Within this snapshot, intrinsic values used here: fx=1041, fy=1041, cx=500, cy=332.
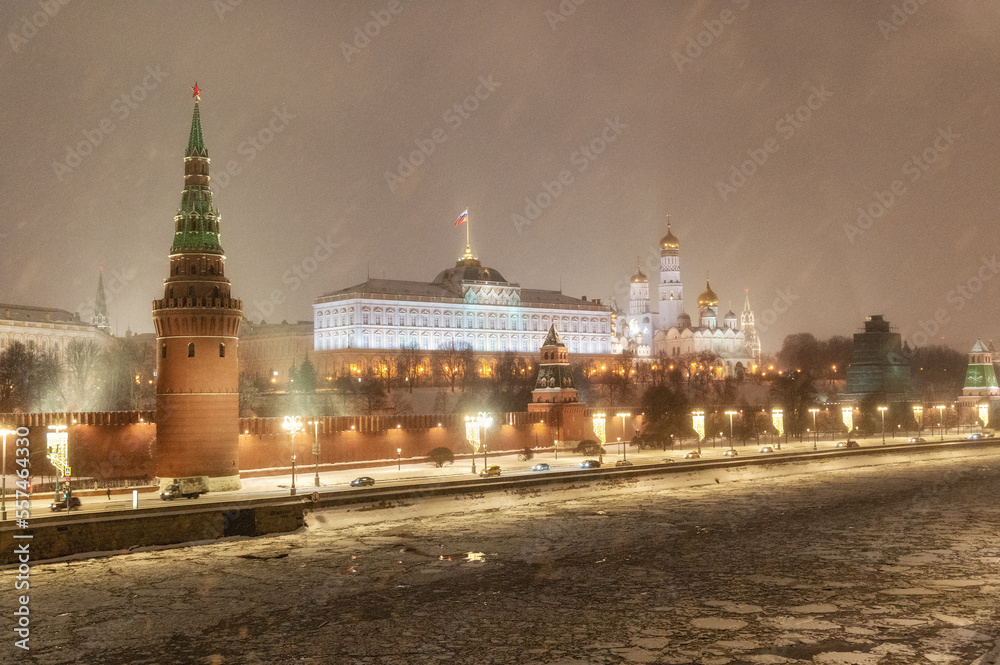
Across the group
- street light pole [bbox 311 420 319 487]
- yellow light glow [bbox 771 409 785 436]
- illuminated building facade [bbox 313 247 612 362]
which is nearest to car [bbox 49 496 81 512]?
street light pole [bbox 311 420 319 487]

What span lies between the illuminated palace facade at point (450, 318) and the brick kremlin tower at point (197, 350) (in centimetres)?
8342

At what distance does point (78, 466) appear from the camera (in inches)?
2213

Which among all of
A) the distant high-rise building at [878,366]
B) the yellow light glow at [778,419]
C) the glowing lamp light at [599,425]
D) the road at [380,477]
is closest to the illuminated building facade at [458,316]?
the distant high-rise building at [878,366]

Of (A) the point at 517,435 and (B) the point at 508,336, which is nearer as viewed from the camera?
(A) the point at 517,435

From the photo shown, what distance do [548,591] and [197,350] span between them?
1203 inches

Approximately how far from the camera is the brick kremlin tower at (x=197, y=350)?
5412cm

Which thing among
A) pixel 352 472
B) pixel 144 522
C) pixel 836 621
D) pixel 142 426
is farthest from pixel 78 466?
pixel 836 621

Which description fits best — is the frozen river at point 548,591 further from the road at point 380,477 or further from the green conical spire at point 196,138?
the green conical spire at point 196,138

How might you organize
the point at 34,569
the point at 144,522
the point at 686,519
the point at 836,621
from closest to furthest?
the point at 836,621 → the point at 34,569 → the point at 144,522 → the point at 686,519

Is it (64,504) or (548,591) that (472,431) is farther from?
(548,591)

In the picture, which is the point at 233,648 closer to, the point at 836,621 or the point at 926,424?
the point at 836,621

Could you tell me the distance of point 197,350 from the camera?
54.7 metres

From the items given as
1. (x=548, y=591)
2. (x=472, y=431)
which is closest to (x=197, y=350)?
(x=472, y=431)

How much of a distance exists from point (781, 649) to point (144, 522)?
943 inches
